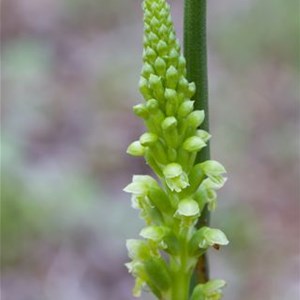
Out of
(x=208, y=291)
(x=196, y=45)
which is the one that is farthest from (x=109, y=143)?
(x=196, y=45)

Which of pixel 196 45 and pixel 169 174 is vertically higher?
pixel 196 45

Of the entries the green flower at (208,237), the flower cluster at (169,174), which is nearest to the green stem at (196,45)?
the flower cluster at (169,174)

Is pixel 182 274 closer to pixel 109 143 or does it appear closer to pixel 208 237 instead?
pixel 208 237

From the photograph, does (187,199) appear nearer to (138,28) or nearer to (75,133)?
(75,133)

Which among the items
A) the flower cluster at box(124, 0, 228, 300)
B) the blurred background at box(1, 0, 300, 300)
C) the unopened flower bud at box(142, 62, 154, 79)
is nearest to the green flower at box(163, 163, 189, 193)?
the flower cluster at box(124, 0, 228, 300)

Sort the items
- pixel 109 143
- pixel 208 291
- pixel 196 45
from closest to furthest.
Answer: pixel 196 45 → pixel 208 291 → pixel 109 143

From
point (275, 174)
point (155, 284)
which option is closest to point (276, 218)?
point (275, 174)
